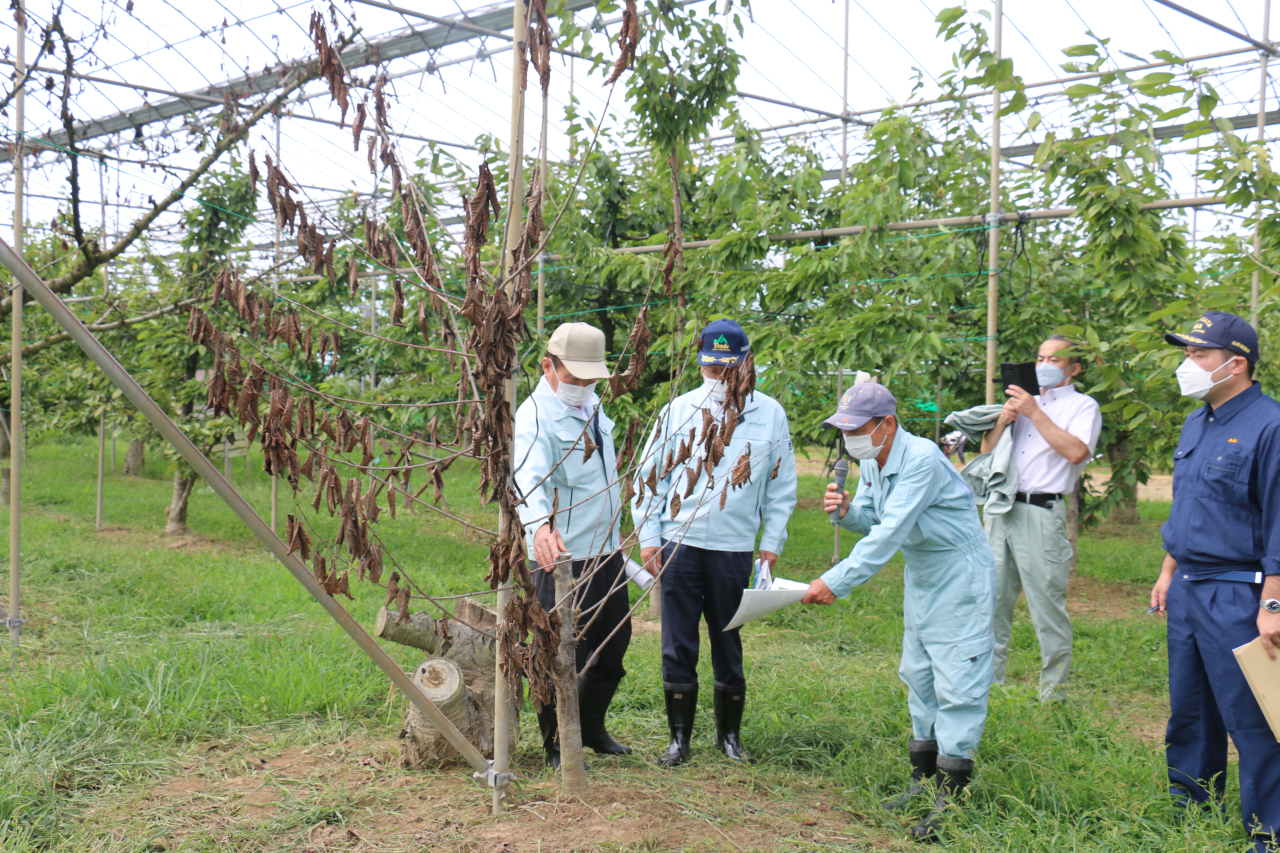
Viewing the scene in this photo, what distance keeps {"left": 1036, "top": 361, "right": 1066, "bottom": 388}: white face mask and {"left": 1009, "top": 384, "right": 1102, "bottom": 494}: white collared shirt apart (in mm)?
59

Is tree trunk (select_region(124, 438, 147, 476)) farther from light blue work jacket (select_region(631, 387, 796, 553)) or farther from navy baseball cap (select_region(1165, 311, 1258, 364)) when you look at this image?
navy baseball cap (select_region(1165, 311, 1258, 364))

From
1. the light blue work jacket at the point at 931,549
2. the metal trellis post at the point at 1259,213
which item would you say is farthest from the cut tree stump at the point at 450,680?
the metal trellis post at the point at 1259,213

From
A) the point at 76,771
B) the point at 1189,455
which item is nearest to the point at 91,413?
the point at 76,771

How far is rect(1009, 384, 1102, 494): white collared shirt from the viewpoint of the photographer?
438 centimetres

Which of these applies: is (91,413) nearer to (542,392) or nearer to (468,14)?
(468,14)

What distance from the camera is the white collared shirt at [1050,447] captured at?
14.4 ft

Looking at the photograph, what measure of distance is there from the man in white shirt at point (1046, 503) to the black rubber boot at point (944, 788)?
1.41 meters

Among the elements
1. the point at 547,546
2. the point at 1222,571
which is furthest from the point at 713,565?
the point at 1222,571

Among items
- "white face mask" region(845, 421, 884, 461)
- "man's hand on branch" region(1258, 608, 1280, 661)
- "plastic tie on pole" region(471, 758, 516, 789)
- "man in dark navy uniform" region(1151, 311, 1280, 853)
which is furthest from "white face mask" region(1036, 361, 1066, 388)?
"plastic tie on pole" region(471, 758, 516, 789)

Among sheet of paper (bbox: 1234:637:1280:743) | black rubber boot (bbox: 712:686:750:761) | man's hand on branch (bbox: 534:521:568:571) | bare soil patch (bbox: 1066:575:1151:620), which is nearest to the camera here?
sheet of paper (bbox: 1234:637:1280:743)

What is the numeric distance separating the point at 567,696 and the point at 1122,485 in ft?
Answer: 17.4

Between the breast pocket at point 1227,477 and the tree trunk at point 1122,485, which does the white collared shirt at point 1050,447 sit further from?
the tree trunk at point 1122,485

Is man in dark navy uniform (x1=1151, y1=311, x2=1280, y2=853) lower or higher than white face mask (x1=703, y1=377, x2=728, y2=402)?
lower

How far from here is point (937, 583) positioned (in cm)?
313
